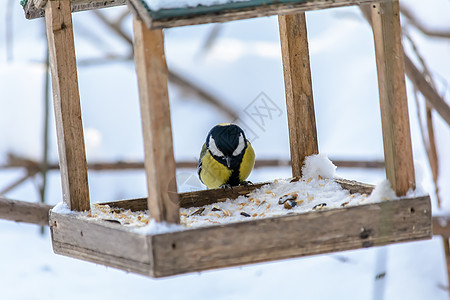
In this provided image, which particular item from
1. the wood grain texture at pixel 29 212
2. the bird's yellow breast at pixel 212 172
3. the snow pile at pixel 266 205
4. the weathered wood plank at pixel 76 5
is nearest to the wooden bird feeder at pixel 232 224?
the snow pile at pixel 266 205

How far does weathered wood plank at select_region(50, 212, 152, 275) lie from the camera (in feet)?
5.92

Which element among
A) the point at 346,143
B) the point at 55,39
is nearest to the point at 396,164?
the point at 55,39

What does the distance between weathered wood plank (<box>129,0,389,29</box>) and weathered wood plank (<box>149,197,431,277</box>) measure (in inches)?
22.9

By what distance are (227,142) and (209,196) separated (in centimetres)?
56

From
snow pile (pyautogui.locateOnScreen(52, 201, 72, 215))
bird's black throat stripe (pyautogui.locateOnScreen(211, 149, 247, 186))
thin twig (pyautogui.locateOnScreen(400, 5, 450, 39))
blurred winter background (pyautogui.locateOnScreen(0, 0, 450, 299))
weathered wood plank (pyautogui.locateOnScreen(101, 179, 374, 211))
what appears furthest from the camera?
thin twig (pyautogui.locateOnScreen(400, 5, 450, 39))

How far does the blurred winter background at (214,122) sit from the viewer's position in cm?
396

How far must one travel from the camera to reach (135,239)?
1.82 m

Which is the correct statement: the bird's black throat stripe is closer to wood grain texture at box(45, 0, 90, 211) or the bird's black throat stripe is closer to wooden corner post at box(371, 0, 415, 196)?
wood grain texture at box(45, 0, 90, 211)

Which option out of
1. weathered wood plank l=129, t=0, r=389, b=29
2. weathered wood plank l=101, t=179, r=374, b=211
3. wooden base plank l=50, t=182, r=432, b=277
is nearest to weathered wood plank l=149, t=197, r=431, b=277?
wooden base plank l=50, t=182, r=432, b=277

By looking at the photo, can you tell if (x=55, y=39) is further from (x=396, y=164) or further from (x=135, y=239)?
(x=396, y=164)

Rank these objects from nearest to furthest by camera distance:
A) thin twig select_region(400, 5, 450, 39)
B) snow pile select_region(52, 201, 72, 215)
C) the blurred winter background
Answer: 1. snow pile select_region(52, 201, 72, 215)
2. the blurred winter background
3. thin twig select_region(400, 5, 450, 39)

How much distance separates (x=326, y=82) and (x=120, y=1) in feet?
12.5

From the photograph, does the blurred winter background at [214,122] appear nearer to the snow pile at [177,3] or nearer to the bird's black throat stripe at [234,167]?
the bird's black throat stripe at [234,167]

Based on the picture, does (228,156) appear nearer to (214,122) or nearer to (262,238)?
(262,238)
